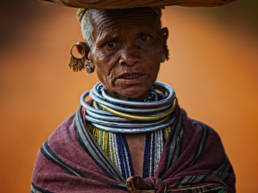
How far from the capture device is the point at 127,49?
2.17 m

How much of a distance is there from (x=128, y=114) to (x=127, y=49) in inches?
13.0

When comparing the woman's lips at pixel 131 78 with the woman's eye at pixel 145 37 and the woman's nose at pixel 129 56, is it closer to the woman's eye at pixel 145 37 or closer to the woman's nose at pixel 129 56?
the woman's nose at pixel 129 56

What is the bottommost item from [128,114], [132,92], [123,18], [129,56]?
[128,114]

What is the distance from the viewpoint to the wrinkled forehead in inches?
85.3

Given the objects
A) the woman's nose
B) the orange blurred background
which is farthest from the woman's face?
the orange blurred background

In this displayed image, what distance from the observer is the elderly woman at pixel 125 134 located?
217 centimetres

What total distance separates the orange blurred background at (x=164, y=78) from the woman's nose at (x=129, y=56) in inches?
128

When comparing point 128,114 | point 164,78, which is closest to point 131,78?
point 128,114

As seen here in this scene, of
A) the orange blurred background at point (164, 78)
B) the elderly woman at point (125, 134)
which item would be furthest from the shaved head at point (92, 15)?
the orange blurred background at point (164, 78)

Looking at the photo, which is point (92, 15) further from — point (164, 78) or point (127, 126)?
point (164, 78)

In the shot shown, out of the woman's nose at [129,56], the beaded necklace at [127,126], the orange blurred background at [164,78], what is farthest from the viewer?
the orange blurred background at [164,78]

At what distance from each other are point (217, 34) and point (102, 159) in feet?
17.3

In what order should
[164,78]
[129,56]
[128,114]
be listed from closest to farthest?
[129,56], [128,114], [164,78]

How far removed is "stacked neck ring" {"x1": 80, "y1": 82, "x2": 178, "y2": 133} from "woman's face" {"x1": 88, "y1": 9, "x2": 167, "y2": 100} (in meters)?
0.06
